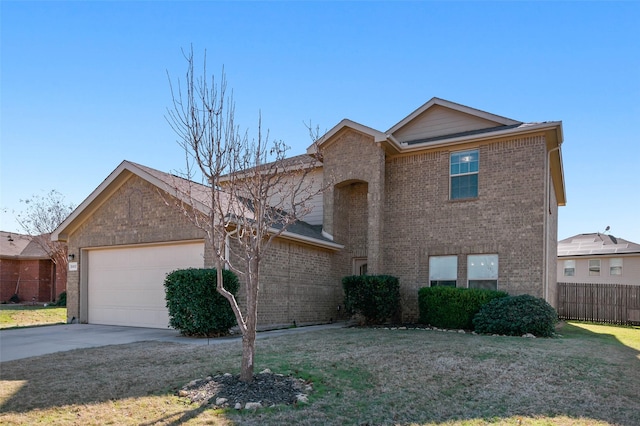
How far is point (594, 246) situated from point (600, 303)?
8099 millimetres

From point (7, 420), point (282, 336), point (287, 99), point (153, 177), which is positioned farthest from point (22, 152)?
point (7, 420)

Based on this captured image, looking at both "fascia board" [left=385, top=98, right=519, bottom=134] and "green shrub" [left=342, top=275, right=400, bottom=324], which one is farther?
"fascia board" [left=385, top=98, right=519, bottom=134]

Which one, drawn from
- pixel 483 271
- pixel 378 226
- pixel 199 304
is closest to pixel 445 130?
pixel 378 226

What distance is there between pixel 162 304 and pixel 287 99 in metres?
7.60

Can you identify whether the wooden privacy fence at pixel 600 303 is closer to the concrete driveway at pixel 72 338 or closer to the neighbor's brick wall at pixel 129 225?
the concrete driveway at pixel 72 338

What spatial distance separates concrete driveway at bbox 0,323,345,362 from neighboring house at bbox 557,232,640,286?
21.2 metres

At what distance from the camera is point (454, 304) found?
526 inches

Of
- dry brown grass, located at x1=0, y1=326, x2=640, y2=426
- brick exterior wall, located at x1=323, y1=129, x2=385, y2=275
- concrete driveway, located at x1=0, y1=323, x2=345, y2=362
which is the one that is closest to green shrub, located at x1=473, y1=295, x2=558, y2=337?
dry brown grass, located at x1=0, y1=326, x2=640, y2=426

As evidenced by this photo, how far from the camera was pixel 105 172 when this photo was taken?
15.9 metres

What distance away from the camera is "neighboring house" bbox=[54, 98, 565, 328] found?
14.0 m

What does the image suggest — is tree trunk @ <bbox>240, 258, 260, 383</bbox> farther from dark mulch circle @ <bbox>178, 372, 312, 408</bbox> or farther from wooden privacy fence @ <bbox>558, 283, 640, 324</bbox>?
wooden privacy fence @ <bbox>558, 283, 640, 324</bbox>

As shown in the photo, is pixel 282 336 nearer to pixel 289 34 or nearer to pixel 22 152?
pixel 289 34

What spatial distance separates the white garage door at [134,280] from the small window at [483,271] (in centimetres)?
871

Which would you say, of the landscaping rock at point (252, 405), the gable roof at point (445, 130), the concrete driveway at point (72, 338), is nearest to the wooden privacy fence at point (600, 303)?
the gable roof at point (445, 130)
